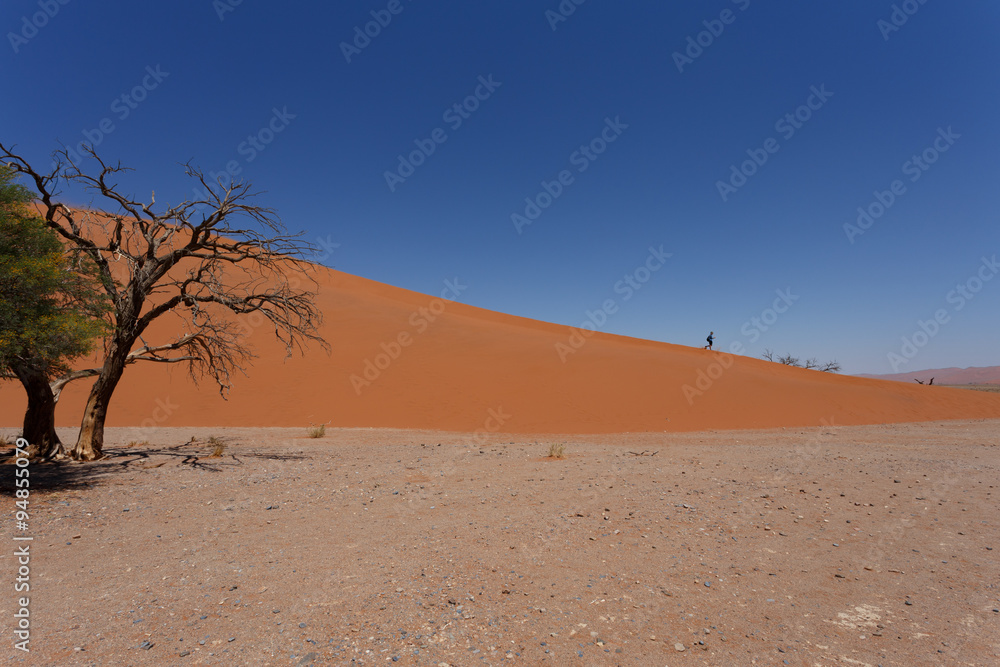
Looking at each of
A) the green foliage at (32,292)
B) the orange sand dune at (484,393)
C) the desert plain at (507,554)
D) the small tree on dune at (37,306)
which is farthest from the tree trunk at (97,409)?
the orange sand dune at (484,393)

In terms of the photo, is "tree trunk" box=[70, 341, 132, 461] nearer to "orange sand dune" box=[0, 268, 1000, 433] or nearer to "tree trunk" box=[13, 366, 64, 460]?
"tree trunk" box=[13, 366, 64, 460]

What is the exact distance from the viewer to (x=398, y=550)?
168 inches

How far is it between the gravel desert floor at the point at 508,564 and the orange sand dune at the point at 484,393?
8.38 m

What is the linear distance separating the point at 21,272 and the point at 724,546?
8509 millimetres

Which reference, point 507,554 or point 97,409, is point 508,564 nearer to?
point 507,554

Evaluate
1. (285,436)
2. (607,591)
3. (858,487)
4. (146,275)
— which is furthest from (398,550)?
(285,436)

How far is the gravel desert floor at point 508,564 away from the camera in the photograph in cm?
286

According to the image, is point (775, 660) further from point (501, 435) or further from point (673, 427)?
point (673, 427)

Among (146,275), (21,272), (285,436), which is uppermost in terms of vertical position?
(146,275)

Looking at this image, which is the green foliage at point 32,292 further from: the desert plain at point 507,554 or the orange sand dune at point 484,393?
the orange sand dune at point 484,393

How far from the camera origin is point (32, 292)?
578cm

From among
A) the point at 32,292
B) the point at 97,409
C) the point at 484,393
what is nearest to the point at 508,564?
the point at 32,292

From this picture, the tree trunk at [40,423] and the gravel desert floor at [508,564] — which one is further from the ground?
the tree trunk at [40,423]

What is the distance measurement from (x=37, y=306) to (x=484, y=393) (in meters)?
13.4
